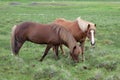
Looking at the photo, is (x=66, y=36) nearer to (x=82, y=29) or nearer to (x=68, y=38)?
(x=68, y=38)

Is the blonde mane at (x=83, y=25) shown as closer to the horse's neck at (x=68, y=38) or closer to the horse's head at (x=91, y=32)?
the horse's head at (x=91, y=32)

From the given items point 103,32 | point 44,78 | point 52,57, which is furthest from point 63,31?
point 103,32

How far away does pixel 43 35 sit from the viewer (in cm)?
1132

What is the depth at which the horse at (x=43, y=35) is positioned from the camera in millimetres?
10891

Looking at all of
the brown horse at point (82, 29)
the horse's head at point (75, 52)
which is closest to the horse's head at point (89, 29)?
the brown horse at point (82, 29)

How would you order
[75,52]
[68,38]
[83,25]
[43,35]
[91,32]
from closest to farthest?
[75,52]
[68,38]
[91,32]
[43,35]
[83,25]

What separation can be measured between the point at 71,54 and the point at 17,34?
87.3 inches

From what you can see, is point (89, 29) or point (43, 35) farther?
point (43, 35)

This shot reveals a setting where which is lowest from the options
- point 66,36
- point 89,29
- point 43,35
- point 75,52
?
point 75,52

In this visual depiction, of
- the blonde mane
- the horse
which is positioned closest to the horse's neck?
the horse

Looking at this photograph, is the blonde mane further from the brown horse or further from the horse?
the horse

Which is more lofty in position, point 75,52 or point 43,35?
point 43,35

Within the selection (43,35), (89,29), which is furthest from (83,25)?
(43,35)

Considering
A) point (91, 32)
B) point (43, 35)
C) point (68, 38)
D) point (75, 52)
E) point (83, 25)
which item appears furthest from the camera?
point (83, 25)
